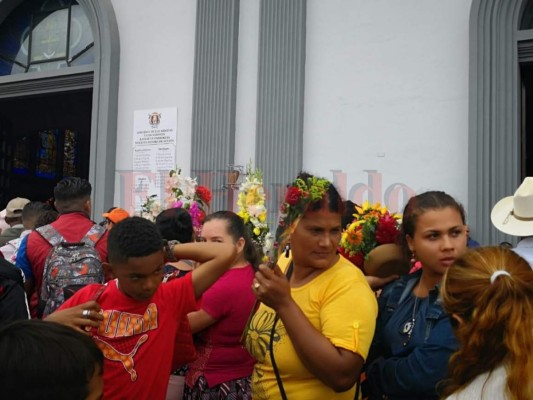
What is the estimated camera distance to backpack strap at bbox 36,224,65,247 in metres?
4.02

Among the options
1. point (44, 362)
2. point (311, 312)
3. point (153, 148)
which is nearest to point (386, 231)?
point (311, 312)

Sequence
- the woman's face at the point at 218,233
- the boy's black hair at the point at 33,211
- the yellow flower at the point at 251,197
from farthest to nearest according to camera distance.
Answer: the boy's black hair at the point at 33,211
the yellow flower at the point at 251,197
the woman's face at the point at 218,233

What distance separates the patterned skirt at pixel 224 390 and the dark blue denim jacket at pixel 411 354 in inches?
33.0

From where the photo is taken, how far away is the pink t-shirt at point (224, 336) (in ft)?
9.78

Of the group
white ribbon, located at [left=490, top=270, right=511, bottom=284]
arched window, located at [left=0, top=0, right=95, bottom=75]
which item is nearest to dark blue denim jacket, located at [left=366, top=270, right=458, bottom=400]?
white ribbon, located at [left=490, top=270, right=511, bottom=284]

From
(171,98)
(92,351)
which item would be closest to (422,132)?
(171,98)

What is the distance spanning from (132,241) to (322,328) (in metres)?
0.79

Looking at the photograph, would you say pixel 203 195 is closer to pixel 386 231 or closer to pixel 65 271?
pixel 65 271

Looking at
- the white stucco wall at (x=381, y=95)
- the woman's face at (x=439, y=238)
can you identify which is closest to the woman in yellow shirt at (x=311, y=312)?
the woman's face at (x=439, y=238)

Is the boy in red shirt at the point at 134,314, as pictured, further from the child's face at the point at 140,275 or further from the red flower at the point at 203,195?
the red flower at the point at 203,195

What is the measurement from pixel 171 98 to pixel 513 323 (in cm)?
609

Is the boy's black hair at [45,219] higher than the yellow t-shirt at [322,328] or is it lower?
higher

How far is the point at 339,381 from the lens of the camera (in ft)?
6.77

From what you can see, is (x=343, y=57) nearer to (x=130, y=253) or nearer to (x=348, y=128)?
(x=348, y=128)
